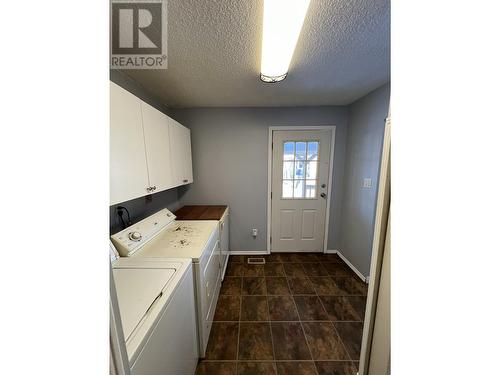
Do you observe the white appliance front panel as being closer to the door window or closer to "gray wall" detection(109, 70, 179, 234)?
"gray wall" detection(109, 70, 179, 234)

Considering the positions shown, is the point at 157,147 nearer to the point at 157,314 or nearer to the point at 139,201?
the point at 139,201

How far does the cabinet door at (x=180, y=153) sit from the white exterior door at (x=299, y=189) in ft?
4.15

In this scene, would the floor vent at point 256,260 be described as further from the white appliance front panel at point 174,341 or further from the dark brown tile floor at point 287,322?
the white appliance front panel at point 174,341

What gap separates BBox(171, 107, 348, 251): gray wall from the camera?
2.66 metres

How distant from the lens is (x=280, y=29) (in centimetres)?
96

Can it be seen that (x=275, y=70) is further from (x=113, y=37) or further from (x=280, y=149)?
(x=280, y=149)

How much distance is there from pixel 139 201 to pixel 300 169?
221 cm

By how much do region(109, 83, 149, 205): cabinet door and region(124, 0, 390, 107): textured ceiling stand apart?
0.52m

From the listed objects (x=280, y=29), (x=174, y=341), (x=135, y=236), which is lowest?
(x=174, y=341)

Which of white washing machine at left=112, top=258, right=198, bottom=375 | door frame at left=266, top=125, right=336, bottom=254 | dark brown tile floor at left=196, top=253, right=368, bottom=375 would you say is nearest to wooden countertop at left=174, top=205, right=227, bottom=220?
door frame at left=266, top=125, right=336, bottom=254

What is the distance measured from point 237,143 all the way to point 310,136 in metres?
1.11

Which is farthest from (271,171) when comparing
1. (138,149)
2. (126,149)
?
(126,149)

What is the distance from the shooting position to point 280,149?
2.75 metres
